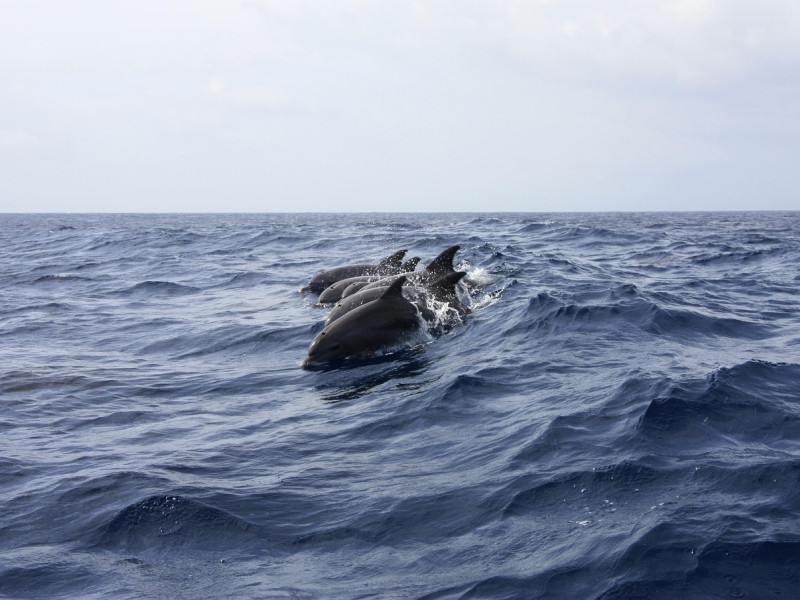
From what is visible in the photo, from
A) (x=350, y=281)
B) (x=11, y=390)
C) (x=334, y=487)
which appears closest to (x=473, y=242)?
(x=350, y=281)

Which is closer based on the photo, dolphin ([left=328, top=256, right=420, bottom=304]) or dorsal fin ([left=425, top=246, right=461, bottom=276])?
dorsal fin ([left=425, top=246, right=461, bottom=276])

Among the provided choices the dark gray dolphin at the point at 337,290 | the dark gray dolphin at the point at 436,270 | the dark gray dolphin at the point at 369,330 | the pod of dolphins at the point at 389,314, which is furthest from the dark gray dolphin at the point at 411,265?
the dark gray dolphin at the point at 369,330

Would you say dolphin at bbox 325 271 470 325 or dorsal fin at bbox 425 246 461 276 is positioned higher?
dorsal fin at bbox 425 246 461 276

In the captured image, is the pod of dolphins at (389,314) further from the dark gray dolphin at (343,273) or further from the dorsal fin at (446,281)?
the dark gray dolphin at (343,273)

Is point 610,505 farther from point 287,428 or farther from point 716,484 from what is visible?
point 287,428

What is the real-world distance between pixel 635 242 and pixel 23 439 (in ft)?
112

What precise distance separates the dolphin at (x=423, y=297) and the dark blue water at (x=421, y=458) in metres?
0.74

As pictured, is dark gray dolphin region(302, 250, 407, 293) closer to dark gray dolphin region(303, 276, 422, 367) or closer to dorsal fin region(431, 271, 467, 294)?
dorsal fin region(431, 271, 467, 294)

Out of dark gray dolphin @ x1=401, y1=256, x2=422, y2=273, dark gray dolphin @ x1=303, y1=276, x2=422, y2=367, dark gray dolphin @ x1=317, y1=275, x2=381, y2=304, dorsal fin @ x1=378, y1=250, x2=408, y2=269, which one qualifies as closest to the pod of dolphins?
dark gray dolphin @ x1=303, y1=276, x2=422, y2=367

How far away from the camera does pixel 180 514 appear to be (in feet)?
22.2

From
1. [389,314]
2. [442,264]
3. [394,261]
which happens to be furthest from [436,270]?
[394,261]

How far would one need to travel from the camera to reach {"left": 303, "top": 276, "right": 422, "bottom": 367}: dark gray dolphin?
12.6m

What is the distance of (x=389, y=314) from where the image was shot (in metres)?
13.4

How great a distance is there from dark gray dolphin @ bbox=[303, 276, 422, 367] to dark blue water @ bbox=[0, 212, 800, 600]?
0.54 metres
